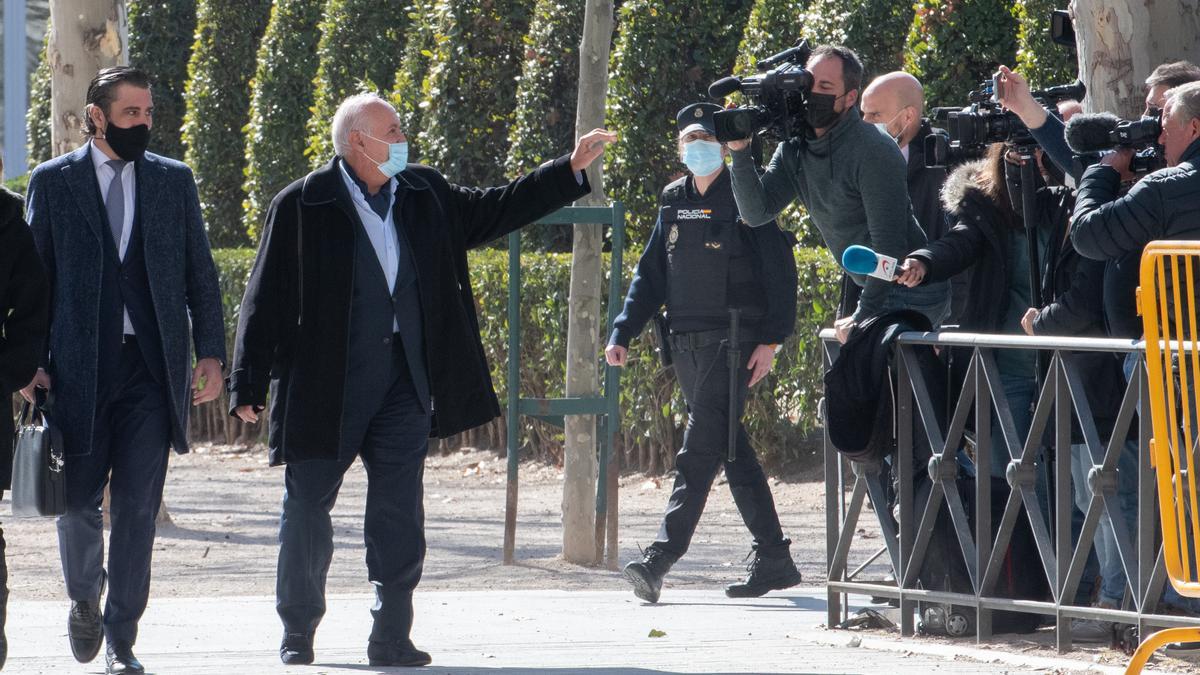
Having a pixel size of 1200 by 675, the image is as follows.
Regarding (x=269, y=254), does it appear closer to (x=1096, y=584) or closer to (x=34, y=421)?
(x=34, y=421)

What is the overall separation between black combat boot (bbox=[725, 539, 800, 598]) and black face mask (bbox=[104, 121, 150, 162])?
3.04 m

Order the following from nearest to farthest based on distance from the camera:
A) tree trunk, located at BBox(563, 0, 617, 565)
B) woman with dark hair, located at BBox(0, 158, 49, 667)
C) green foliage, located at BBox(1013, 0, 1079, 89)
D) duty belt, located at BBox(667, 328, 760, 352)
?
woman with dark hair, located at BBox(0, 158, 49, 667)
duty belt, located at BBox(667, 328, 760, 352)
tree trunk, located at BBox(563, 0, 617, 565)
green foliage, located at BBox(1013, 0, 1079, 89)

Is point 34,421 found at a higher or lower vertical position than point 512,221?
lower

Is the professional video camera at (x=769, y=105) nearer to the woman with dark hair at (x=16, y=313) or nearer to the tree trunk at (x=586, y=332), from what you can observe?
the woman with dark hair at (x=16, y=313)

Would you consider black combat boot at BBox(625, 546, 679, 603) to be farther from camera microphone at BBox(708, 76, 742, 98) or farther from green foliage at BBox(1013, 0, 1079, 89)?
green foliage at BBox(1013, 0, 1079, 89)

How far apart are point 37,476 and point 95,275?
0.67m

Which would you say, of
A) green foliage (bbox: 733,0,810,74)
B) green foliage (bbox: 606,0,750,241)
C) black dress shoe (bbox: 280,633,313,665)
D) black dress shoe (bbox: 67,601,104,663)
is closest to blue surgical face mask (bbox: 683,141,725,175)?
black dress shoe (bbox: 280,633,313,665)

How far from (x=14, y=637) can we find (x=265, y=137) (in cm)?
1315

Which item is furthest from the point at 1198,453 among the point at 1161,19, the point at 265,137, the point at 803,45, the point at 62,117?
the point at 265,137

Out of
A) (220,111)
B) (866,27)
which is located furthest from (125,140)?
(220,111)

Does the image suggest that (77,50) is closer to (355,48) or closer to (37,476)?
(37,476)

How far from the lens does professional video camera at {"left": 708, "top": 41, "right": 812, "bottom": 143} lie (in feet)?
19.9

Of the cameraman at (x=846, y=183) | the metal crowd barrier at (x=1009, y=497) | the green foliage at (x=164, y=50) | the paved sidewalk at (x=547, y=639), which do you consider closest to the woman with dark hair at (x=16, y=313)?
the paved sidewalk at (x=547, y=639)

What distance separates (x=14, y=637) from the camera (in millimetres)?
6406
